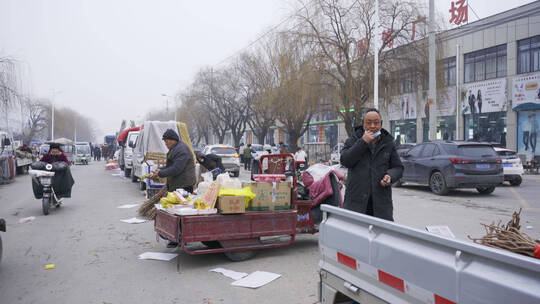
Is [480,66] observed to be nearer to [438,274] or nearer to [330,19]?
[330,19]

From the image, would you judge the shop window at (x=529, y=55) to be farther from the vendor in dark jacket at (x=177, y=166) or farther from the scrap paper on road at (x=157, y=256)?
the scrap paper on road at (x=157, y=256)

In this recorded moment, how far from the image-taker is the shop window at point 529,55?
77.0 feet

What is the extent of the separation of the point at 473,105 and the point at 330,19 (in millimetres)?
12060

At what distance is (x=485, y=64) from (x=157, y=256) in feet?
88.9

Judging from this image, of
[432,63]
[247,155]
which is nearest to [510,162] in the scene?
[432,63]

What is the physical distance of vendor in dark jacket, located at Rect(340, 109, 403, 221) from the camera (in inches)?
150

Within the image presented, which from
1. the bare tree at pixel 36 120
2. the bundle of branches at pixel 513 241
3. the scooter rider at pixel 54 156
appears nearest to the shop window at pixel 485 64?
the scooter rider at pixel 54 156

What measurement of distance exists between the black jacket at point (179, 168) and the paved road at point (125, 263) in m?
1.04

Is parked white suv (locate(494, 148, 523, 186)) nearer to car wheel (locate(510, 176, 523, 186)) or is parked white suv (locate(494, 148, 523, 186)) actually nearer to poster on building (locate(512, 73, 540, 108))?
car wheel (locate(510, 176, 523, 186))

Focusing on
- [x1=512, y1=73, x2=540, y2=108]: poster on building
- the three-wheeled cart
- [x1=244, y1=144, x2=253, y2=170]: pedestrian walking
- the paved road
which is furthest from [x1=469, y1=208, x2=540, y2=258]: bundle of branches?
[x1=512, y1=73, x2=540, y2=108]: poster on building

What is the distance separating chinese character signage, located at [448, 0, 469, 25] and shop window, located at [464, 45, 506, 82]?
247cm

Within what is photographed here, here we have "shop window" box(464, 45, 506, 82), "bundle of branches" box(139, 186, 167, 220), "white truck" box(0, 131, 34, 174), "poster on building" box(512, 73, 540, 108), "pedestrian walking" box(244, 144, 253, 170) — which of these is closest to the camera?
"bundle of branches" box(139, 186, 167, 220)

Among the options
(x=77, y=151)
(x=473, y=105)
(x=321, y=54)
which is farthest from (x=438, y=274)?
(x=77, y=151)

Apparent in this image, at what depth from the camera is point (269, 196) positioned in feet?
19.0
